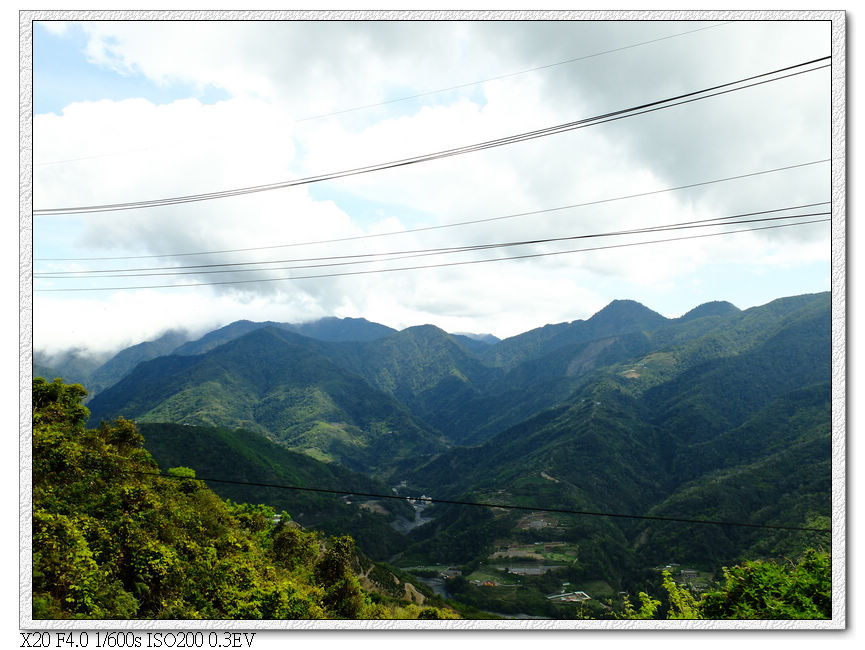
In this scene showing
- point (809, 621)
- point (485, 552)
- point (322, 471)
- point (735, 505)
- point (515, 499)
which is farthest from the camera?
point (322, 471)

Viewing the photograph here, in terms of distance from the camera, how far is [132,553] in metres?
12.1

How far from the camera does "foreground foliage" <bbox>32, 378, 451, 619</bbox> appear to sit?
32.0ft

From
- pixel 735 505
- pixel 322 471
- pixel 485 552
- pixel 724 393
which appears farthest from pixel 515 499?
pixel 724 393

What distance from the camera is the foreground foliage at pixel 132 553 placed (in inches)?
384

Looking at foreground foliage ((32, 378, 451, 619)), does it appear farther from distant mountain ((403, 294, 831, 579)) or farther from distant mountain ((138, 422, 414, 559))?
distant mountain ((138, 422, 414, 559))

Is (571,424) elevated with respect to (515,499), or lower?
elevated

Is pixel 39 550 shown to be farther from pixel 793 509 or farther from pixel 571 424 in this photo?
pixel 571 424

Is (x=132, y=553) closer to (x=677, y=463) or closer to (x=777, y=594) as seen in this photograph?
(x=777, y=594)

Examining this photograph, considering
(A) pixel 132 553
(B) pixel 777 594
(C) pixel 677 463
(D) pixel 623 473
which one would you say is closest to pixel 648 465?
(C) pixel 677 463

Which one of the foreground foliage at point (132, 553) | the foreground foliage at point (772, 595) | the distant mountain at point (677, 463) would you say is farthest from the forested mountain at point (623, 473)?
the foreground foliage at point (772, 595)

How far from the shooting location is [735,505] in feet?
303

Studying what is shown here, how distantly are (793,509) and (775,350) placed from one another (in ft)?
393

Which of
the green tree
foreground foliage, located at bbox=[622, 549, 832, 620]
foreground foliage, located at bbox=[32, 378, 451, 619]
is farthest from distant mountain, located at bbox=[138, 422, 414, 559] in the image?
the green tree

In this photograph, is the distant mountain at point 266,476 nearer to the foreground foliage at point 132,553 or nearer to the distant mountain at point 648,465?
the distant mountain at point 648,465
